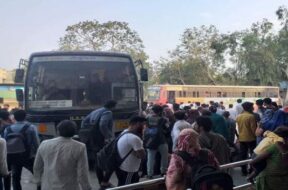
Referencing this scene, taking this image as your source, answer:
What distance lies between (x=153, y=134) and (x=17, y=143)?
290cm

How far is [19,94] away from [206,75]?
171 feet

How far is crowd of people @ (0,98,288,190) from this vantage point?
5406mm

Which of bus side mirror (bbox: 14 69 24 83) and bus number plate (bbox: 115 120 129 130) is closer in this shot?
bus number plate (bbox: 115 120 129 130)

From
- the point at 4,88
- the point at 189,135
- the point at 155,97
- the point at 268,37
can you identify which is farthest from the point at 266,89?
the point at 189,135

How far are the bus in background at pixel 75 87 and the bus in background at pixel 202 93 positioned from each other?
3062 centimetres

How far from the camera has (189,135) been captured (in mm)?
4777

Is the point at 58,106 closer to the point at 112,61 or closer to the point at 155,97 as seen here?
the point at 112,61

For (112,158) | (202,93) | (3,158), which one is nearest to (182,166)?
(112,158)

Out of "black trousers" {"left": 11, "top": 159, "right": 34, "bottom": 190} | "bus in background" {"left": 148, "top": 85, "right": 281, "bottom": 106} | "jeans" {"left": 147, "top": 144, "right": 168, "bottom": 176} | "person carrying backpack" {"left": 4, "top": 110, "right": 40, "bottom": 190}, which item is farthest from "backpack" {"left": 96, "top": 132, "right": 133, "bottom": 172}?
"bus in background" {"left": 148, "top": 85, "right": 281, "bottom": 106}

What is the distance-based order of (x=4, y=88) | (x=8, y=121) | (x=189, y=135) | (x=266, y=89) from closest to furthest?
(x=189, y=135)
(x=8, y=121)
(x=4, y=88)
(x=266, y=89)

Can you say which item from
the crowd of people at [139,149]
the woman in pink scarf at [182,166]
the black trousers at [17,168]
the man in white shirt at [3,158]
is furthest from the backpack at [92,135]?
the woman in pink scarf at [182,166]

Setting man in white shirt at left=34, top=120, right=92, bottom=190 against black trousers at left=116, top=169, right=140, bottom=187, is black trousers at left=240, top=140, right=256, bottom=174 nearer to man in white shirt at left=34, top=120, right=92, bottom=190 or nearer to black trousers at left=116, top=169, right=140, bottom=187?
black trousers at left=116, top=169, right=140, bottom=187

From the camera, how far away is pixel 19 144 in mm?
8031

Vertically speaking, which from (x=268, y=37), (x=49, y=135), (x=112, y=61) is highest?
(x=268, y=37)
